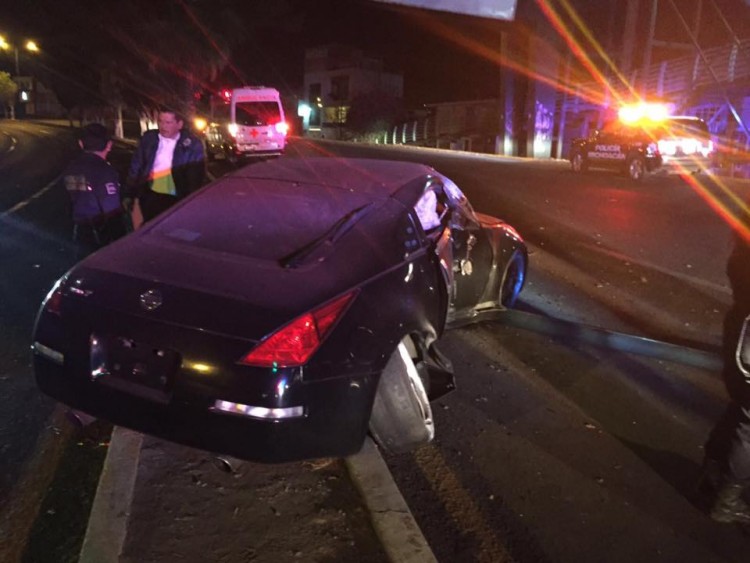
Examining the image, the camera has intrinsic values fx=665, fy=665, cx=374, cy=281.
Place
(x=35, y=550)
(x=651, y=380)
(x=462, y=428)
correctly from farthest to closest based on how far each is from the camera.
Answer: (x=651, y=380) → (x=462, y=428) → (x=35, y=550)

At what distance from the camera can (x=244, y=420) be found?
9.16 ft

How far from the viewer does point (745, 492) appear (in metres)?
3.28

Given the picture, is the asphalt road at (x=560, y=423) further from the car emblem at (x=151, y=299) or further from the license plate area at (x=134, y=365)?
the car emblem at (x=151, y=299)

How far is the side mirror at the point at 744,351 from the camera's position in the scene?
304 centimetres

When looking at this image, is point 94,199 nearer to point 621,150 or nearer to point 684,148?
point 621,150

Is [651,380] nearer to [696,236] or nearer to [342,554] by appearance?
[342,554]

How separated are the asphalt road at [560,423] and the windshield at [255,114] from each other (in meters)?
12.8

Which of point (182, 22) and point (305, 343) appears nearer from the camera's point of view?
point (305, 343)

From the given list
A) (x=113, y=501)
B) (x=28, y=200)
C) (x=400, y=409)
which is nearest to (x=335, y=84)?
(x=28, y=200)

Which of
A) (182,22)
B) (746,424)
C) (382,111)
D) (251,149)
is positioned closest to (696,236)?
(746,424)

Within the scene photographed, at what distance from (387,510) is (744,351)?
5.88 feet

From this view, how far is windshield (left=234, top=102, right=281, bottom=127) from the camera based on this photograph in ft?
69.1

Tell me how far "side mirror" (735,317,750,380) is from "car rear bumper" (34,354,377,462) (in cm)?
170

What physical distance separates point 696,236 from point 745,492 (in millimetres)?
8393
